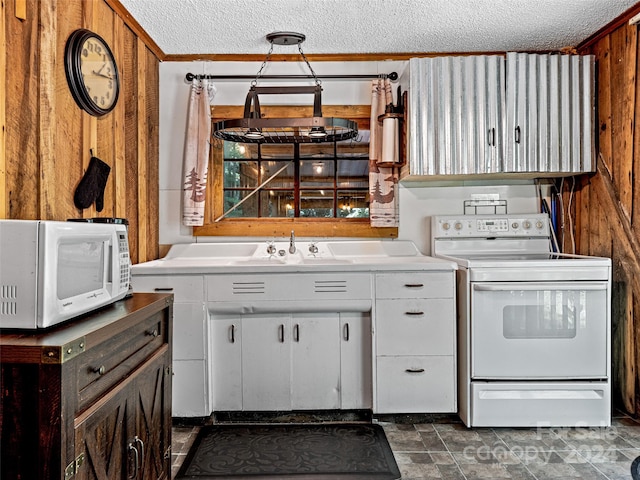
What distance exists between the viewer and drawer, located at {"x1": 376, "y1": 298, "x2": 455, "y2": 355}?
2.65 m

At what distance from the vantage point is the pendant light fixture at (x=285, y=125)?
240 cm

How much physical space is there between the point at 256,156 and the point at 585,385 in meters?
2.50

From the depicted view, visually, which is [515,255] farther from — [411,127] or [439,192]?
[411,127]

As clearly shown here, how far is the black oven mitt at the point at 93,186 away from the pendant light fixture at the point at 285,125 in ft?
2.03

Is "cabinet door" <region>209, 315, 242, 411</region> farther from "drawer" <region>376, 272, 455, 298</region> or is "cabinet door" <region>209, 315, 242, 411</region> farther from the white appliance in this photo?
the white appliance

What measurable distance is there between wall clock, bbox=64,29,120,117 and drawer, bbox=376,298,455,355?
1801 mm

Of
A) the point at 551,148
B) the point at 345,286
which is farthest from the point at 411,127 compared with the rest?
the point at 345,286

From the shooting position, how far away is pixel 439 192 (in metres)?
3.29

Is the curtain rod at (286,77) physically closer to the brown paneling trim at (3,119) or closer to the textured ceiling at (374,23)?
the textured ceiling at (374,23)

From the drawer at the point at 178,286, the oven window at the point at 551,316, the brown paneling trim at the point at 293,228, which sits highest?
the brown paneling trim at the point at 293,228

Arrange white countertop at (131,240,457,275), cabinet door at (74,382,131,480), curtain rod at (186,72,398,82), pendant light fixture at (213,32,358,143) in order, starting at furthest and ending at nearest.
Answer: curtain rod at (186,72,398,82) → white countertop at (131,240,457,275) → pendant light fixture at (213,32,358,143) → cabinet door at (74,382,131,480)

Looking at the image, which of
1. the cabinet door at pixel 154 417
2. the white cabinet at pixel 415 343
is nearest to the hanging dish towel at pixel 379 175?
the white cabinet at pixel 415 343

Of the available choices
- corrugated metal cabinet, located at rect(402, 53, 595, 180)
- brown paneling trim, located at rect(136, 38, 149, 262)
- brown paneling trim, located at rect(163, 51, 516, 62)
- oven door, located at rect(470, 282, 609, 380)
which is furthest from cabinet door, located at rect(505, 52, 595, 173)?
brown paneling trim, located at rect(136, 38, 149, 262)

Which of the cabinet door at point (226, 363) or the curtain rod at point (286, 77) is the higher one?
the curtain rod at point (286, 77)
